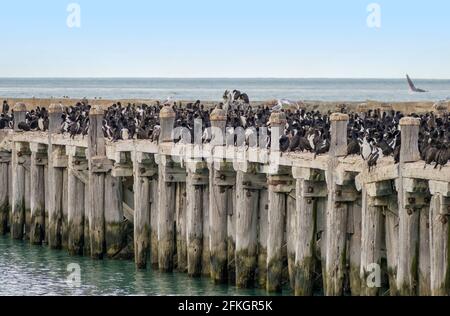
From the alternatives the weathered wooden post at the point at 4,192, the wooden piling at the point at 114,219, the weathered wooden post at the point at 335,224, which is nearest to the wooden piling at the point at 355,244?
the weathered wooden post at the point at 335,224

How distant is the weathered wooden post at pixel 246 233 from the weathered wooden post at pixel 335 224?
3.31 meters

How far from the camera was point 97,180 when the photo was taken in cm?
3794

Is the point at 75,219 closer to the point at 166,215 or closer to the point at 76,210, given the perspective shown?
the point at 76,210

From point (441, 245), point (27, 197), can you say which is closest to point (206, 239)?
point (441, 245)

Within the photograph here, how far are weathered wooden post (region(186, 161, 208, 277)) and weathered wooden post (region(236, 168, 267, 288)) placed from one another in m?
1.75

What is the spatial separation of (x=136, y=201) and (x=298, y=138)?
21.0 ft

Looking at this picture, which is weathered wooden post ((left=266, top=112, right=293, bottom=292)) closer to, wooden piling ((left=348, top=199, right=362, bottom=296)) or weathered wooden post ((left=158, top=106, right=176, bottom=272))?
wooden piling ((left=348, top=199, right=362, bottom=296))

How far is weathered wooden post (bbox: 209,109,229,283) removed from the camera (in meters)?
32.6

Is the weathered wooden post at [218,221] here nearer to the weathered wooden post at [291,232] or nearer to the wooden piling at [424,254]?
the weathered wooden post at [291,232]

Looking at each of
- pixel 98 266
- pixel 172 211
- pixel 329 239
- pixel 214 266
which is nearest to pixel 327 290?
pixel 329 239

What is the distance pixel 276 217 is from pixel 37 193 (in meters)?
12.6

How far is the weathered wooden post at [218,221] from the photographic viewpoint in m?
32.6

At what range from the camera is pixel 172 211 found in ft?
114
